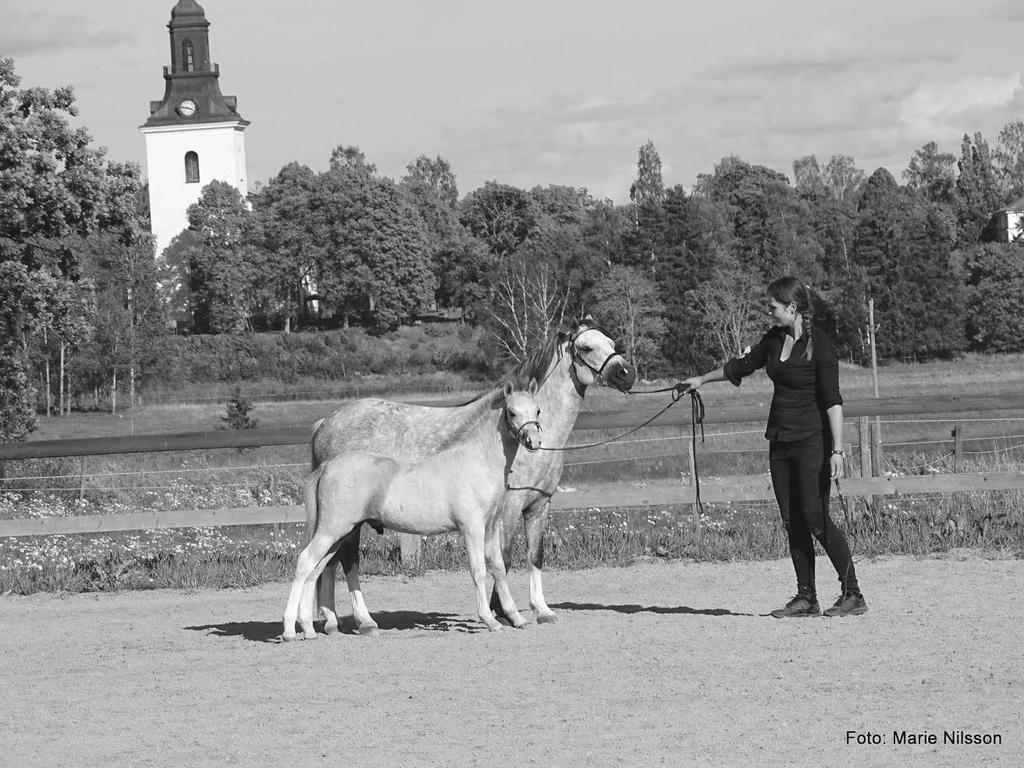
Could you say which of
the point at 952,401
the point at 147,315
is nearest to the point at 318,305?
the point at 147,315

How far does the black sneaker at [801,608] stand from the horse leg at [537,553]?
4.52 feet

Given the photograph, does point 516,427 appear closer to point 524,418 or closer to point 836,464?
point 524,418

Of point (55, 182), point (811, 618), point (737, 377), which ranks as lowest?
point (811, 618)

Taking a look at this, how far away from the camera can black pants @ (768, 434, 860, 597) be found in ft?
28.6

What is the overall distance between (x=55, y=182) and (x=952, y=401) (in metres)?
18.9

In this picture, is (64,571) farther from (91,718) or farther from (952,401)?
(952,401)

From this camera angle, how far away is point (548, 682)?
7203 mm

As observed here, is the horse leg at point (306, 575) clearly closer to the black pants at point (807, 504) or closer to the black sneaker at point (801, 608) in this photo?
the black pants at point (807, 504)

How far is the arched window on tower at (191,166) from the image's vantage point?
351 feet

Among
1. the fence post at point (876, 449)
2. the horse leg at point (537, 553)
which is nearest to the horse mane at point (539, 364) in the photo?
A: the horse leg at point (537, 553)

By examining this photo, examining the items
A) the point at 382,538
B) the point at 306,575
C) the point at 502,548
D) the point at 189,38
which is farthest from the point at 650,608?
the point at 189,38

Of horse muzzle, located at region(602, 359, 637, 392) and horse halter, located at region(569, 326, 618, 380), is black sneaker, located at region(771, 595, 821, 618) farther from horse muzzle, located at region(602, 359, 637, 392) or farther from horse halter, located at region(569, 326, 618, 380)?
horse halter, located at region(569, 326, 618, 380)

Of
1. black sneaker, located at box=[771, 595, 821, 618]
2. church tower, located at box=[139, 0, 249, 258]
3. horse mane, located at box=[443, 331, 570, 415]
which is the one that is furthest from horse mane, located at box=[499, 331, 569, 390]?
church tower, located at box=[139, 0, 249, 258]

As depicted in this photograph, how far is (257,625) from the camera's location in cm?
962
